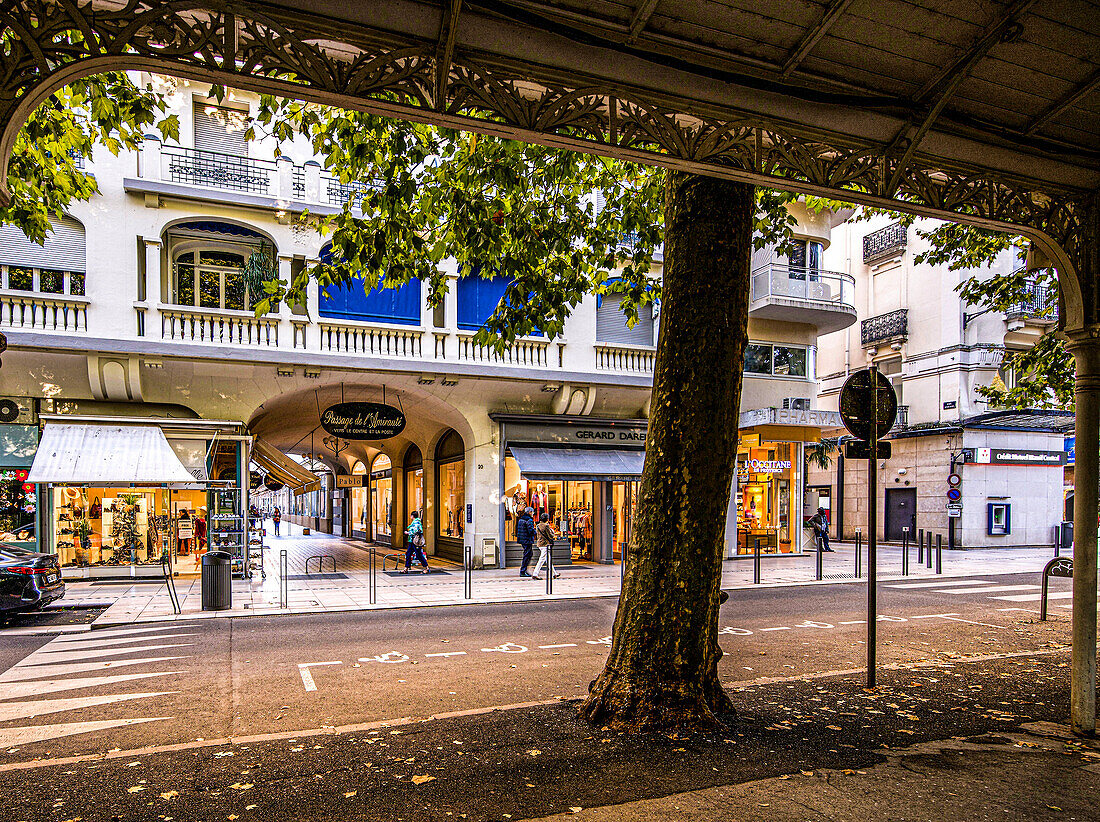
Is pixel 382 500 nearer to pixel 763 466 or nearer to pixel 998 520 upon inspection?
pixel 763 466

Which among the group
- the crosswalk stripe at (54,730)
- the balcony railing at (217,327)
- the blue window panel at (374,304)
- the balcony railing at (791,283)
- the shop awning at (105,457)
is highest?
the balcony railing at (791,283)

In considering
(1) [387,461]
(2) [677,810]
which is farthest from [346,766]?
(1) [387,461]

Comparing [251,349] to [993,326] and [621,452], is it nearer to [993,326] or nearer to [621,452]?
[621,452]

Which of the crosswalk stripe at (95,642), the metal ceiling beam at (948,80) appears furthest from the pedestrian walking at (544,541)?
the metal ceiling beam at (948,80)

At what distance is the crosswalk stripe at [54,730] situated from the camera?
233 inches

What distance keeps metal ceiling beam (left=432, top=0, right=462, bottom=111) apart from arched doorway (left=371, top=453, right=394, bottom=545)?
2475 cm

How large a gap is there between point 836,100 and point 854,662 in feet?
22.3

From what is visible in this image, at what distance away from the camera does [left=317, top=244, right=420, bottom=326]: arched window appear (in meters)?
18.1

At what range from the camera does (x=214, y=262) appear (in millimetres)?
17875

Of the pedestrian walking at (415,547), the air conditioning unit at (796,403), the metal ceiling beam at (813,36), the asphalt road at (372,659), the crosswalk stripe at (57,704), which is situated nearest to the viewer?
the metal ceiling beam at (813,36)

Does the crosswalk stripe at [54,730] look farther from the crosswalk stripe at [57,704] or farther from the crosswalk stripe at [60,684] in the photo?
the crosswalk stripe at [60,684]

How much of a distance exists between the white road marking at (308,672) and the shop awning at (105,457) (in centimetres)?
759

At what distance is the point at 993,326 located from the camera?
27.4m

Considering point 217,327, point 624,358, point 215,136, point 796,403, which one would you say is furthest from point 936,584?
point 215,136
